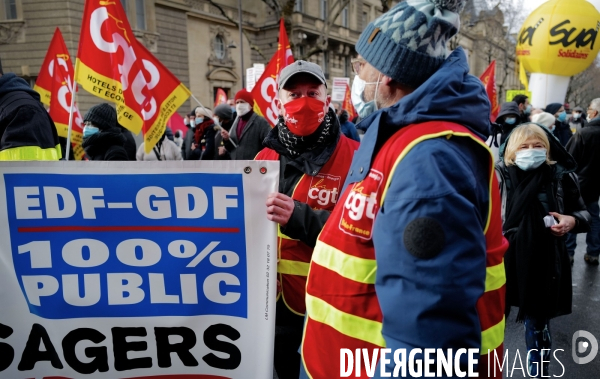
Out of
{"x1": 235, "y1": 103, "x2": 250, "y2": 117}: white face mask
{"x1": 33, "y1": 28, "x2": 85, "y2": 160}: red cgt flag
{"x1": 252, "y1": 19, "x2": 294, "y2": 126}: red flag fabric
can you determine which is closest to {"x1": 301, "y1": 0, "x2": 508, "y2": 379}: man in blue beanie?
{"x1": 235, "y1": 103, "x2": 250, "y2": 117}: white face mask

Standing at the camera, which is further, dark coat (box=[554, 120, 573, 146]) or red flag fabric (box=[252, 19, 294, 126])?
dark coat (box=[554, 120, 573, 146])

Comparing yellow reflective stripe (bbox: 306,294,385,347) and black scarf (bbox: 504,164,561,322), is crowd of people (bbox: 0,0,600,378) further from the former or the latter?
black scarf (bbox: 504,164,561,322)

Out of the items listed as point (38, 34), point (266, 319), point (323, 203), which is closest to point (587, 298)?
point (323, 203)

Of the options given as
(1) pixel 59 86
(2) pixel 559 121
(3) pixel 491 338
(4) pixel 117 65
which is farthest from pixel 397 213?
(2) pixel 559 121

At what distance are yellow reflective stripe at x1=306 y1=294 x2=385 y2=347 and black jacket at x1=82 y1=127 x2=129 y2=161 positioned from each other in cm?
277

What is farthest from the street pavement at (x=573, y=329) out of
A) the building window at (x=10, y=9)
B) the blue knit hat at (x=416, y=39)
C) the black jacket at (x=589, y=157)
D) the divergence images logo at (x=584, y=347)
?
the building window at (x=10, y=9)

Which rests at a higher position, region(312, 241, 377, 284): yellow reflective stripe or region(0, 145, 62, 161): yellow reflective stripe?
region(0, 145, 62, 161): yellow reflective stripe

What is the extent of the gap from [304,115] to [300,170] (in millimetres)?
321

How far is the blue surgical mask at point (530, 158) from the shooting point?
2.99 metres

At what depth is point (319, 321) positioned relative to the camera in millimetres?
1507

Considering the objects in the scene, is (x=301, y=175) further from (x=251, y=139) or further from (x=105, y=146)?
(x=251, y=139)

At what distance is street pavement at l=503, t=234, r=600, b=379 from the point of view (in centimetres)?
334

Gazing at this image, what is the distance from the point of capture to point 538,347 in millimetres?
3072

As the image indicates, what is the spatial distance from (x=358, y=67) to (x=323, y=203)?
865mm
